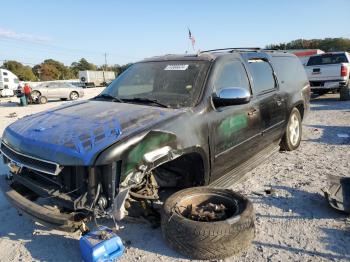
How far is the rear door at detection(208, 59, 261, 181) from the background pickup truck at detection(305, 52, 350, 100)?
10918 millimetres

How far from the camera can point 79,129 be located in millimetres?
3264

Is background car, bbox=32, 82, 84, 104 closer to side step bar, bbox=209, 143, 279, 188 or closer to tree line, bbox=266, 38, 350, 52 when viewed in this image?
side step bar, bbox=209, 143, 279, 188

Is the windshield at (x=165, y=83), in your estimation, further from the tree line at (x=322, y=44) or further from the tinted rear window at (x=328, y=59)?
the tree line at (x=322, y=44)

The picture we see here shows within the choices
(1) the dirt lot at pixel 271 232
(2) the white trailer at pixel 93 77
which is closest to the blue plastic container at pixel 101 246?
(1) the dirt lot at pixel 271 232

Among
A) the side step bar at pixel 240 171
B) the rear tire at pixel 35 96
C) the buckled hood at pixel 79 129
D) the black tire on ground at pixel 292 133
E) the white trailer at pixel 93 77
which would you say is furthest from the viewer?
the white trailer at pixel 93 77

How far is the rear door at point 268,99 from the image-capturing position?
4.99 metres

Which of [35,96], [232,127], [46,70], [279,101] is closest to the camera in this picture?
[232,127]

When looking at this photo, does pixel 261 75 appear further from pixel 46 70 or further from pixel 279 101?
pixel 46 70

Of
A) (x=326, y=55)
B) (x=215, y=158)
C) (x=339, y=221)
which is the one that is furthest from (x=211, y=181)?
(x=326, y=55)

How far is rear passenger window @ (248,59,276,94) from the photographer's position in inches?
196

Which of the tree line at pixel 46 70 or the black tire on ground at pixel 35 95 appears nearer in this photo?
the black tire on ground at pixel 35 95

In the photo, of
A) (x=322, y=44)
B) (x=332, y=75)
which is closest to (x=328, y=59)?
(x=332, y=75)

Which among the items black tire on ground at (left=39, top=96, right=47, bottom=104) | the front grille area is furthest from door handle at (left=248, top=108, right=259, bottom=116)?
black tire on ground at (left=39, top=96, right=47, bottom=104)

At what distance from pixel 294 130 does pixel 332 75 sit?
8986 millimetres
